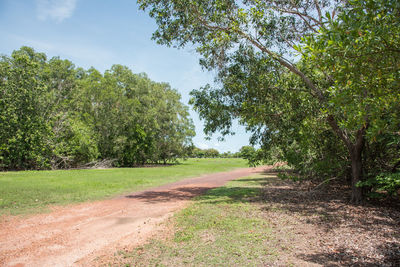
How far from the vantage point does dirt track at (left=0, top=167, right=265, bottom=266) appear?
4.81m

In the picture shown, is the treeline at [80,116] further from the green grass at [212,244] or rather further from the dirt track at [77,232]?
the green grass at [212,244]

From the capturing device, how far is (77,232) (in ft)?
20.8

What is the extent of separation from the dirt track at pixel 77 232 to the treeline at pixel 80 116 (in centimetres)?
2033

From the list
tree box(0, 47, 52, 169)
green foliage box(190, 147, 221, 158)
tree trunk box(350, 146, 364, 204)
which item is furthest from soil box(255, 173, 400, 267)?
green foliage box(190, 147, 221, 158)

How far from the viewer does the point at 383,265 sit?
14.3 feet

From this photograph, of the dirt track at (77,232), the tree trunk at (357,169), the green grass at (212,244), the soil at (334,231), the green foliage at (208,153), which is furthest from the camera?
the green foliage at (208,153)

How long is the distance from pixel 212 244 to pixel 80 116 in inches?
1262

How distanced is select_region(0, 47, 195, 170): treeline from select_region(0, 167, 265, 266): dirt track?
20.3 m

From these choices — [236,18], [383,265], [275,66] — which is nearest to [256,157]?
[275,66]

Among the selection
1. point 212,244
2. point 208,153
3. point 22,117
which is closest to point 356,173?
point 212,244

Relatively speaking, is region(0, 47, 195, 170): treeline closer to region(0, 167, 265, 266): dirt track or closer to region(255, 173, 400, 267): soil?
region(0, 167, 265, 266): dirt track

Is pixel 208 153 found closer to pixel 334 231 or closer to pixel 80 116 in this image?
pixel 80 116

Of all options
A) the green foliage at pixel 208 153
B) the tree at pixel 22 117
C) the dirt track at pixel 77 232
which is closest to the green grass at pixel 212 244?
the dirt track at pixel 77 232

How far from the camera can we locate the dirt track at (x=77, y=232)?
481cm
